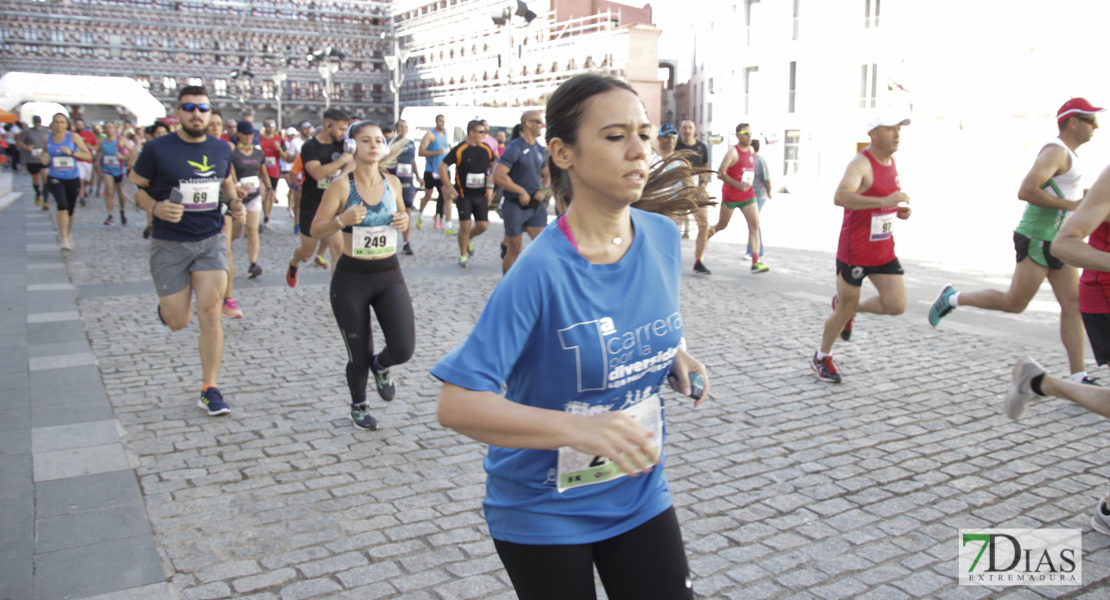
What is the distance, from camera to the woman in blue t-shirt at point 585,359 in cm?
199

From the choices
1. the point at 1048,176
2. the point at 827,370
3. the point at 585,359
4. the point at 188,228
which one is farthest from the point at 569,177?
the point at 1048,176

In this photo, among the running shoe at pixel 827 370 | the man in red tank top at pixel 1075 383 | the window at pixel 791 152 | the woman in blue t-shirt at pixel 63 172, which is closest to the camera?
the man in red tank top at pixel 1075 383

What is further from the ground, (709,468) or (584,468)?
(584,468)

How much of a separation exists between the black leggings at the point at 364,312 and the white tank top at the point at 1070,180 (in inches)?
174

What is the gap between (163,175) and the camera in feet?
19.6

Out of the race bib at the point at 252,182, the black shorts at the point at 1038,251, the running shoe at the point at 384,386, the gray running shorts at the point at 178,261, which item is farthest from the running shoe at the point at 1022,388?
the race bib at the point at 252,182

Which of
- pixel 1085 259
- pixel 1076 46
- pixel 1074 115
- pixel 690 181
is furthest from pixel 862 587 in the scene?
pixel 1076 46

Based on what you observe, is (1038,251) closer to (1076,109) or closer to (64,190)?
(1076,109)

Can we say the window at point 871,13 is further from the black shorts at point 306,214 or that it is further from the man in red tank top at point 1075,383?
the man in red tank top at point 1075,383

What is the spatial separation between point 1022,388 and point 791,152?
126 ft

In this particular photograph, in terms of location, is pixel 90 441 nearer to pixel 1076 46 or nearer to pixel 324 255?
pixel 324 255

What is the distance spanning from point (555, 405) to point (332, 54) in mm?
35029

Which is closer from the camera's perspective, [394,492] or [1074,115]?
Answer: [394,492]

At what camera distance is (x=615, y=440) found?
1790 millimetres
